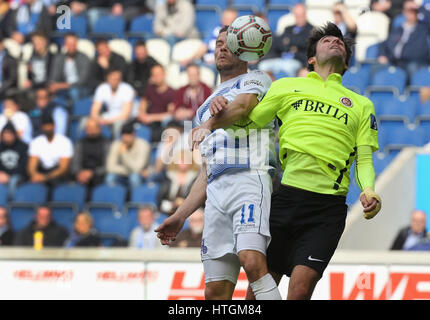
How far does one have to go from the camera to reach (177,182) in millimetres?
11141

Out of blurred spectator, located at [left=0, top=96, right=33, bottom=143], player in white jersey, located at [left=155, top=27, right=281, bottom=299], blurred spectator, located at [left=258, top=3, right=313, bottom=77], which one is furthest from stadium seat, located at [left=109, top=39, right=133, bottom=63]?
player in white jersey, located at [left=155, top=27, right=281, bottom=299]

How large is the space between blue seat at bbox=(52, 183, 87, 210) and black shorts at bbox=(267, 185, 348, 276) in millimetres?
6970

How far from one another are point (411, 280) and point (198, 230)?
268 cm

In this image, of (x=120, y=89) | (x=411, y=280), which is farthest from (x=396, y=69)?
(x=411, y=280)

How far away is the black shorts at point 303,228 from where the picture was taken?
5.00 m

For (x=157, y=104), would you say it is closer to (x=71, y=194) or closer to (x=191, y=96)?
(x=191, y=96)

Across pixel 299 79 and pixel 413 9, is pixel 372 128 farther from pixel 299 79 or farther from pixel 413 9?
pixel 413 9

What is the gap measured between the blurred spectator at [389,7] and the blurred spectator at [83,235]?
211 inches

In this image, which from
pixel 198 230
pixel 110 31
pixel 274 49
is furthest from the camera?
pixel 110 31

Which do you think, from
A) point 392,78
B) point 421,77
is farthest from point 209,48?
point 421,77

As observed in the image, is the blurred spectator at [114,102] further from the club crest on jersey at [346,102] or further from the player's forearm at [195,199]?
the club crest on jersey at [346,102]

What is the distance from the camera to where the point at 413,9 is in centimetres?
1241

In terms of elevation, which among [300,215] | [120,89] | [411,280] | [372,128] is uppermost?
[120,89]

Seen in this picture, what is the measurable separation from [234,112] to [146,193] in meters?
6.73
